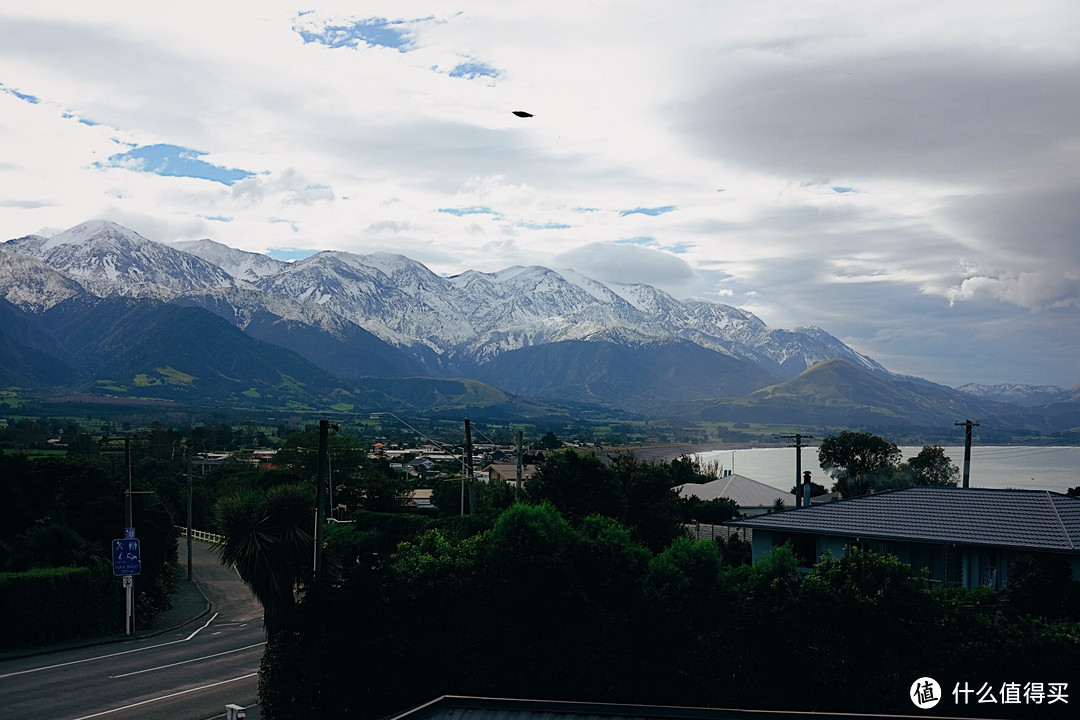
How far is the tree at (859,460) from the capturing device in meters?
97.9

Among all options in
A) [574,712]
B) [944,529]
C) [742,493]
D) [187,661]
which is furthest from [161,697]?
[742,493]

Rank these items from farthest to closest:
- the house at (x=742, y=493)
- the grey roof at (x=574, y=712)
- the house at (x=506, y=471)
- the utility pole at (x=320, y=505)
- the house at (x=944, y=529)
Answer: the house at (x=506, y=471)
the house at (x=742, y=493)
the house at (x=944, y=529)
the utility pole at (x=320, y=505)
the grey roof at (x=574, y=712)

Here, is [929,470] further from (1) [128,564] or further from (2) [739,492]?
(1) [128,564]

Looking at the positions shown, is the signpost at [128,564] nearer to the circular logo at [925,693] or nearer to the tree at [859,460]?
the circular logo at [925,693]

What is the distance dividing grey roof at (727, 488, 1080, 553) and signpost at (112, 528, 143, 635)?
25.5 m

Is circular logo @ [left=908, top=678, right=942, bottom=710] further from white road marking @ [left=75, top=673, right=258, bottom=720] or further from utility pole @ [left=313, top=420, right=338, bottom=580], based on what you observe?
white road marking @ [left=75, top=673, right=258, bottom=720]

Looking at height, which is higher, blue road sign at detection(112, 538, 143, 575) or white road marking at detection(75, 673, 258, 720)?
blue road sign at detection(112, 538, 143, 575)

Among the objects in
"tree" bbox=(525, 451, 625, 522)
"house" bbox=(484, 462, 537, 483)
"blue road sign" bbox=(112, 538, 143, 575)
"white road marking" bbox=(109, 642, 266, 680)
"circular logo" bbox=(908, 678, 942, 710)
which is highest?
"tree" bbox=(525, 451, 625, 522)

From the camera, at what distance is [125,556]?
38750 millimetres

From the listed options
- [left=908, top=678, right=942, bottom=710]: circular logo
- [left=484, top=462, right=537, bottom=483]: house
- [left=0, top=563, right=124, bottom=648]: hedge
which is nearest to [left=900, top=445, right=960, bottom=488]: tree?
[left=484, top=462, right=537, bottom=483]: house

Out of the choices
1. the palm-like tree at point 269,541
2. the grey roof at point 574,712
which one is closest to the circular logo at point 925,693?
the grey roof at point 574,712

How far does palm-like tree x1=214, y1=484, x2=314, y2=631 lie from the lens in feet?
97.8

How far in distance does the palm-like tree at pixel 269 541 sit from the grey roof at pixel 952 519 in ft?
60.0

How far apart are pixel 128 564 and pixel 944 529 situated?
32.5 meters
